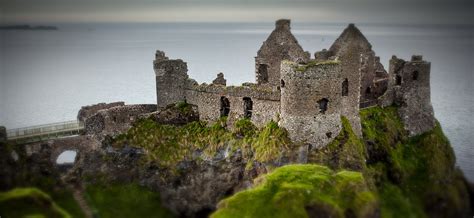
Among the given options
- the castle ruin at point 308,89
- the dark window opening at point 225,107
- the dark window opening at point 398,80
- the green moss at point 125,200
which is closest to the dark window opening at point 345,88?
the castle ruin at point 308,89

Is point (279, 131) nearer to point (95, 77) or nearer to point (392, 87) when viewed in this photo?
point (392, 87)

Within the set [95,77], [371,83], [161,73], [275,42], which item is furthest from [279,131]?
[95,77]

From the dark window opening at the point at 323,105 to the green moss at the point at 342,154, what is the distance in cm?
209

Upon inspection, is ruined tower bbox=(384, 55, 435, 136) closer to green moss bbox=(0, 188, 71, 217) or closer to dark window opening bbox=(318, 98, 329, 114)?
dark window opening bbox=(318, 98, 329, 114)

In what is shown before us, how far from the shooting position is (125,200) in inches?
1344

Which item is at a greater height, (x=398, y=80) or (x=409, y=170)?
(x=398, y=80)

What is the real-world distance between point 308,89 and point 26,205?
17.1m

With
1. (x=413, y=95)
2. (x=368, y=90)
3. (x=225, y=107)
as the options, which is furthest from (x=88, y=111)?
(x=413, y=95)

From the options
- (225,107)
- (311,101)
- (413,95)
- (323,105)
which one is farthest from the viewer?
(413,95)

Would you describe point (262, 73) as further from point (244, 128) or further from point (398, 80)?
point (398, 80)

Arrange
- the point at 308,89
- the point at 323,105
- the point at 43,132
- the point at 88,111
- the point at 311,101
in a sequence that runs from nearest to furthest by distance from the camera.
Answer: the point at 308,89 < the point at 311,101 < the point at 323,105 < the point at 43,132 < the point at 88,111

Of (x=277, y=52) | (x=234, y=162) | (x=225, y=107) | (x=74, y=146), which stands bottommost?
(x=234, y=162)

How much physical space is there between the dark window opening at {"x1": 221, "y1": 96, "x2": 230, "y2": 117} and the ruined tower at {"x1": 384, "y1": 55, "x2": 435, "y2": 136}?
12.7 meters

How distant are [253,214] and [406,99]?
21560 mm
